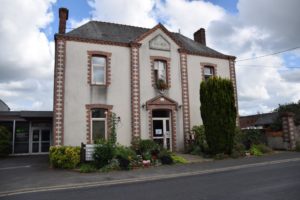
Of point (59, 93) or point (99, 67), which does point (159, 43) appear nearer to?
point (99, 67)

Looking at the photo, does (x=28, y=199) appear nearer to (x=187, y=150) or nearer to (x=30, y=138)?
(x=187, y=150)

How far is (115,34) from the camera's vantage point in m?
18.8

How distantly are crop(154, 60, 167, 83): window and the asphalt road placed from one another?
9.86 meters

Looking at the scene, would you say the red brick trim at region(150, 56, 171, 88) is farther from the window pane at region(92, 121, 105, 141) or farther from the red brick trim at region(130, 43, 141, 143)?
the window pane at region(92, 121, 105, 141)

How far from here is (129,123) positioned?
16.8 meters

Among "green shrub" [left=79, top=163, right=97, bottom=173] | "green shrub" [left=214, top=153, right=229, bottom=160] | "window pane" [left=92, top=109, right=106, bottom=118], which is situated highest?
"window pane" [left=92, top=109, right=106, bottom=118]

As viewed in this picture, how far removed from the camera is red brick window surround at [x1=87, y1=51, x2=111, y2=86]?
16.6 m

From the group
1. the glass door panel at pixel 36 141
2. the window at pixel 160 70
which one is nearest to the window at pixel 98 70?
the window at pixel 160 70

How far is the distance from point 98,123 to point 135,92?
286cm

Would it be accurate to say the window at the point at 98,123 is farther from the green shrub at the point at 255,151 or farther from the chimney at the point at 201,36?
the chimney at the point at 201,36

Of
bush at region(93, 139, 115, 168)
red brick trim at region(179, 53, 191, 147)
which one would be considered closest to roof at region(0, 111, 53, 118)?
red brick trim at region(179, 53, 191, 147)

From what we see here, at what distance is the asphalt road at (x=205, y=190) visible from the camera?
6.72m

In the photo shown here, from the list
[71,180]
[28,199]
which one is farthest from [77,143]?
[28,199]

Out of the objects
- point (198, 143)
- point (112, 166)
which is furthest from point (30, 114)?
point (198, 143)
